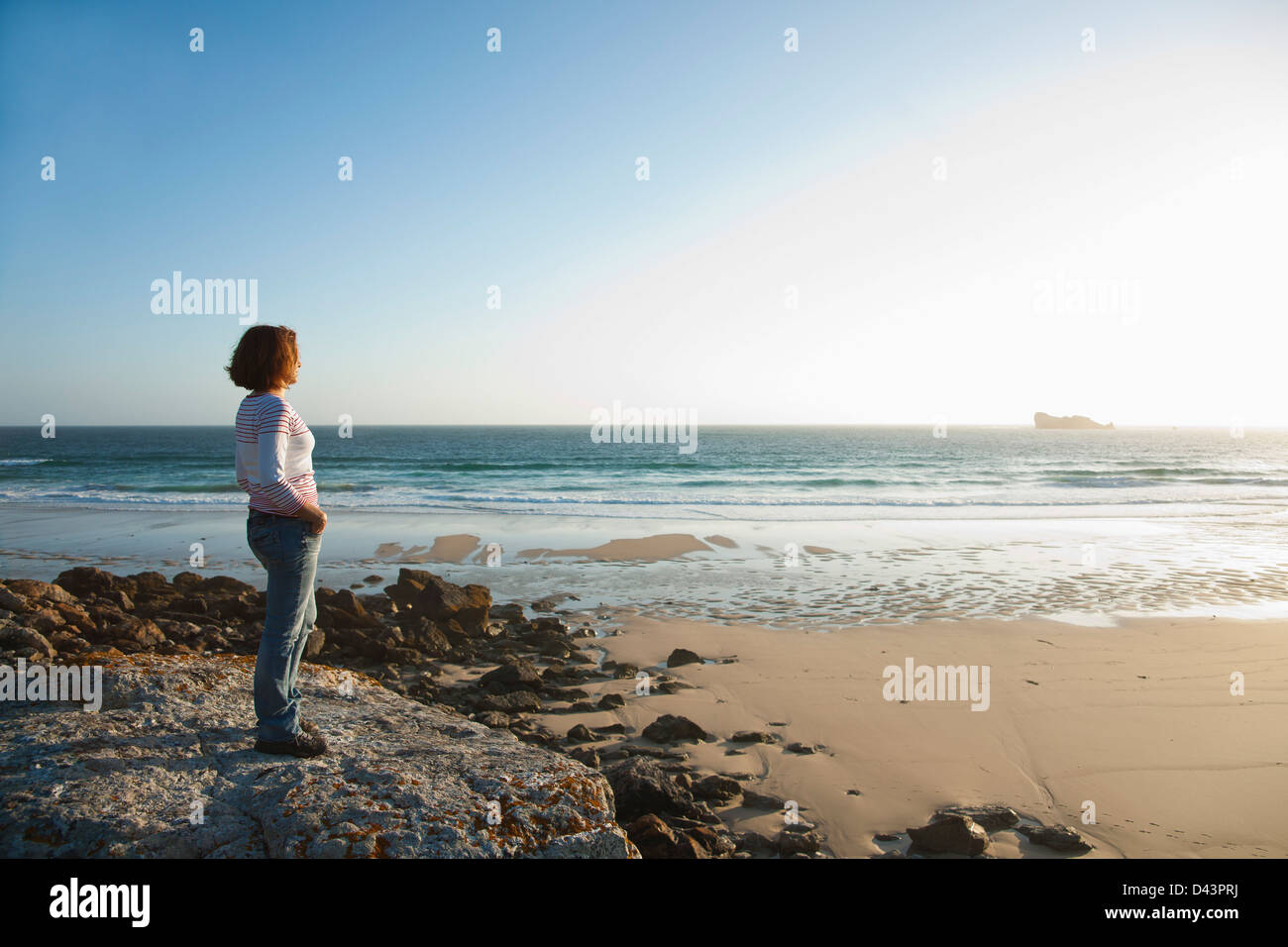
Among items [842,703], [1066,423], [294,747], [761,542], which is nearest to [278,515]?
[294,747]

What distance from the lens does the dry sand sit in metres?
4.13

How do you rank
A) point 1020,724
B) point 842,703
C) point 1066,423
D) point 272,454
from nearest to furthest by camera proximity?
point 272,454
point 1020,724
point 842,703
point 1066,423

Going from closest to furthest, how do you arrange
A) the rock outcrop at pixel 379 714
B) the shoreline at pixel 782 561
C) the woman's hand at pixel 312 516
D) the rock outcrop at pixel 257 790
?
1. the rock outcrop at pixel 257 790
2. the rock outcrop at pixel 379 714
3. the woman's hand at pixel 312 516
4. the shoreline at pixel 782 561

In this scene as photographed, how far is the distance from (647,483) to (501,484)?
7.27m

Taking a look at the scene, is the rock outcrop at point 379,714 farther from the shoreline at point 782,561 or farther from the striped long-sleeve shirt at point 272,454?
the shoreline at point 782,561

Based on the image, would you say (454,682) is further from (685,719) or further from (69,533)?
(69,533)

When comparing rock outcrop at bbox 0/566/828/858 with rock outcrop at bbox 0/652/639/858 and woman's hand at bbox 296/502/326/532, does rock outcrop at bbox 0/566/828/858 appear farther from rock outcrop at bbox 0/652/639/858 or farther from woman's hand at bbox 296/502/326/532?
woman's hand at bbox 296/502/326/532

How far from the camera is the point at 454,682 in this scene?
656cm

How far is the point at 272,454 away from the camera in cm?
296

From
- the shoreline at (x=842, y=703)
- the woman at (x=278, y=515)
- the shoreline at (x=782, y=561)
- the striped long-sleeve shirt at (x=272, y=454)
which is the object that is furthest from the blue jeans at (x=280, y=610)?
the shoreline at (x=782, y=561)

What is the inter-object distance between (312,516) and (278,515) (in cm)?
15

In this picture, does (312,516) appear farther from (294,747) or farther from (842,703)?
(842,703)

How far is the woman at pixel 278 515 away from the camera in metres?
3.00
